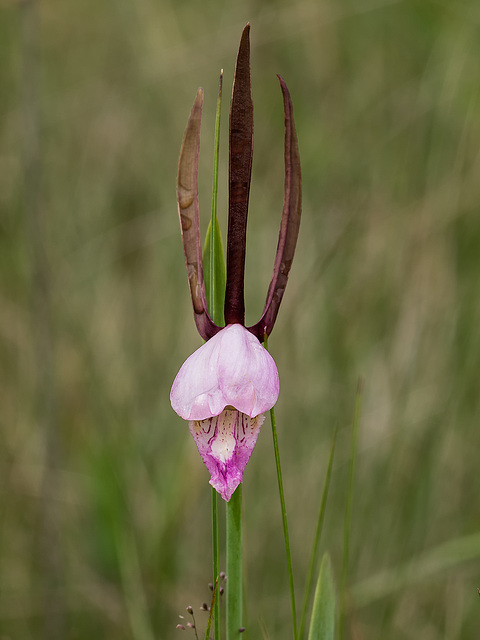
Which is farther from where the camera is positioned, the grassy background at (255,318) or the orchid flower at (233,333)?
the grassy background at (255,318)

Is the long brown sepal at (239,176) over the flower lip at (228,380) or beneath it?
over

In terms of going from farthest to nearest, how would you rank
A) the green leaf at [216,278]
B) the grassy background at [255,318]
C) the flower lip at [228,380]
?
the grassy background at [255,318] → the green leaf at [216,278] → the flower lip at [228,380]

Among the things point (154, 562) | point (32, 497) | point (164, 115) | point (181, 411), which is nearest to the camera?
point (181, 411)

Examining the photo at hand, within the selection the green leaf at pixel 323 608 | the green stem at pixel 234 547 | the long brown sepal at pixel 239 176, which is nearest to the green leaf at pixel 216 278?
the long brown sepal at pixel 239 176

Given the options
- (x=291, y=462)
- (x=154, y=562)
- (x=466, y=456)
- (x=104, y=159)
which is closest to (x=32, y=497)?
(x=154, y=562)

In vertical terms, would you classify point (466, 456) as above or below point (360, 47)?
below

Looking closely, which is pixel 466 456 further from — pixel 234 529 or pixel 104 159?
pixel 104 159

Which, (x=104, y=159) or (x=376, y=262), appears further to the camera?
(x=104, y=159)

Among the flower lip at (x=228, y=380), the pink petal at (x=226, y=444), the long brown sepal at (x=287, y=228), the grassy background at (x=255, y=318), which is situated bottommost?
the pink petal at (x=226, y=444)

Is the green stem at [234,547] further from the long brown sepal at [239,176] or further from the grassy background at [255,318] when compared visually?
the grassy background at [255,318]
